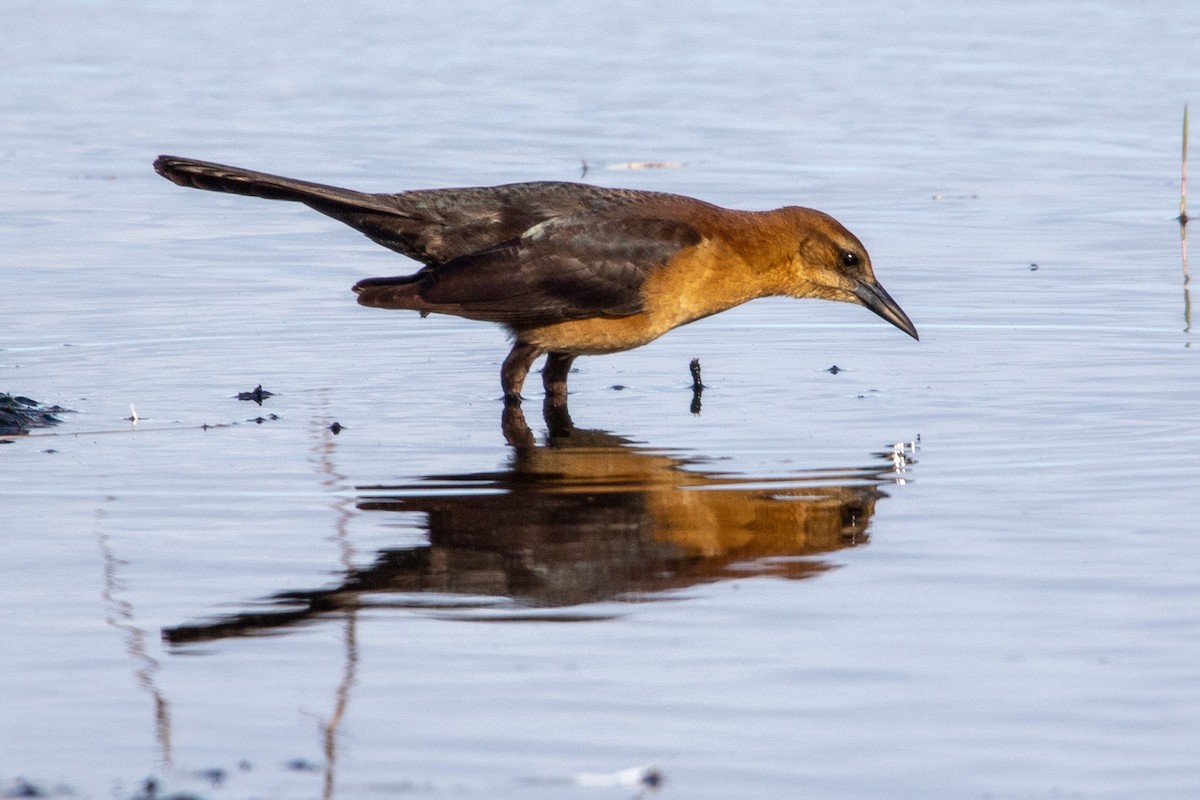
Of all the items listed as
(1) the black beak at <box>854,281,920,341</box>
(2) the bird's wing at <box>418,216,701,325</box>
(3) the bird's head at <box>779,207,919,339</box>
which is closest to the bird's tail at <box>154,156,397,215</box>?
(2) the bird's wing at <box>418,216,701,325</box>

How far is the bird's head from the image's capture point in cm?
886

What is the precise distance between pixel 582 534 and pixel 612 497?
0.56 metres

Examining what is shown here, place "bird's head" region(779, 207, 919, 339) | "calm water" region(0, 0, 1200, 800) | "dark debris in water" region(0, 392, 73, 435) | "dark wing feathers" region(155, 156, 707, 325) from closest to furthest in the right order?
"calm water" region(0, 0, 1200, 800) → "dark debris in water" region(0, 392, 73, 435) → "dark wing feathers" region(155, 156, 707, 325) → "bird's head" region(779, 207, 919, 339)

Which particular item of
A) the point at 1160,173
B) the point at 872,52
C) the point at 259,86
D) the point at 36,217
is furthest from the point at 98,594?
the point at 872,52

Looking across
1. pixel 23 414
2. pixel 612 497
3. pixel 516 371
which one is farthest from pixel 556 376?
pixel 23 414

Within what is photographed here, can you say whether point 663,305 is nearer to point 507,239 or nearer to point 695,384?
point 695,384

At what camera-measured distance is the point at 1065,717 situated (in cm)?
469

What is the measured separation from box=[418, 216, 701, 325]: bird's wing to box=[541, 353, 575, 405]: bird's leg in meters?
0.28

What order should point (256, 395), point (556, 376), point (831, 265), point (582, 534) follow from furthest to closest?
point (831, 265), point (556, 376), point (256, 395), point (582, 534)

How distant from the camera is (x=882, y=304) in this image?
8938 mm

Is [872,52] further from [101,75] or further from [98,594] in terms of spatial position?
[98,594]

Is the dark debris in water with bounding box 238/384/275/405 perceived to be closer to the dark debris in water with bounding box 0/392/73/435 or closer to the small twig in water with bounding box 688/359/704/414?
the dark debris in water with bounding box 0/392/73/435

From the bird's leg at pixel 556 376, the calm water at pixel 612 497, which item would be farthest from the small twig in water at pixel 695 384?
the bird's leg at pixel 556 376

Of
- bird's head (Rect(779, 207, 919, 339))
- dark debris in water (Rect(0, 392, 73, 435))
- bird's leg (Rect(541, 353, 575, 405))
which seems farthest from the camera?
bird's head (Rect(779, 207, 919, 339))
